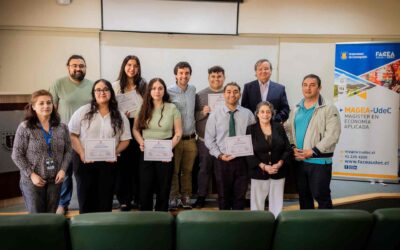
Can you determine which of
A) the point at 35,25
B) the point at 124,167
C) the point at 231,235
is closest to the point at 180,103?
the point at 124,167

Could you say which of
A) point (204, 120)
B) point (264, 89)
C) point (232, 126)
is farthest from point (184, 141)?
point (264, 89)

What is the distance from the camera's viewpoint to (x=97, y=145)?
2.88 metres

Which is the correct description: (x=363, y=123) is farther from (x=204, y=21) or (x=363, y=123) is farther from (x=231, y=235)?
(x=231, y=235)

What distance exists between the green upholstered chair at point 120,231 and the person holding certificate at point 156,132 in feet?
4.79

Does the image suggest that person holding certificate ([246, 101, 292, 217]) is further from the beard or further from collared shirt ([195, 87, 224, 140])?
the beard

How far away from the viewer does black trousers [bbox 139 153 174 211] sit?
10.4 feet

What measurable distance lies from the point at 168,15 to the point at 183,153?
2562 mm

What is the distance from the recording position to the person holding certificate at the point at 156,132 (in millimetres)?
3143

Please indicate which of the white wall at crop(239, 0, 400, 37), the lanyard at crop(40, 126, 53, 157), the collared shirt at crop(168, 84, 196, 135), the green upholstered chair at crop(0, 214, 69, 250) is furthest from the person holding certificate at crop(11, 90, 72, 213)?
the white wall at crop(239, 0, 400, 37)

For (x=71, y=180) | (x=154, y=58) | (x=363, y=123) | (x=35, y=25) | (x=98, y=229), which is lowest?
(x=71, y=180)

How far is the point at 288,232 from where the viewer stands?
5.69 ft

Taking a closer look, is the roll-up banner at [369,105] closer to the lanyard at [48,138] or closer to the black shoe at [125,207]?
the black shoe at [125,207]

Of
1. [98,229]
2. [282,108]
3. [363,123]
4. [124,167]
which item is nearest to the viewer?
[98,229]

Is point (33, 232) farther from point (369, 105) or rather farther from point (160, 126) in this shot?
point (369, 105)
